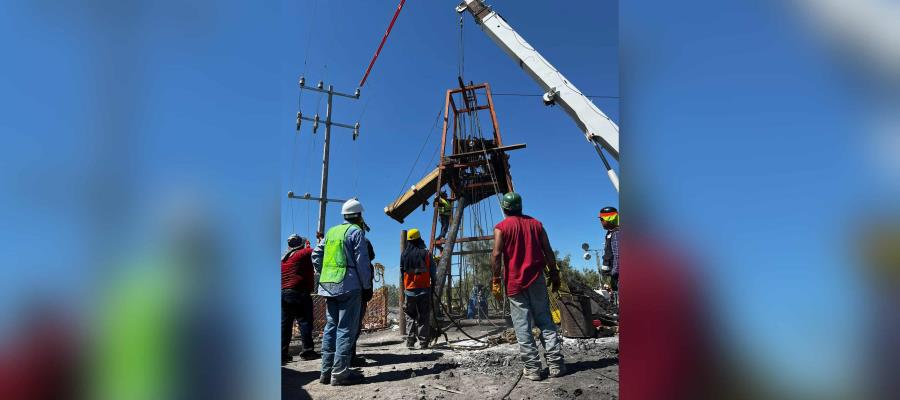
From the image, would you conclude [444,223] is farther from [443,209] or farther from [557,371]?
[557,371]

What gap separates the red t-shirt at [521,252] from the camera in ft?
11.4

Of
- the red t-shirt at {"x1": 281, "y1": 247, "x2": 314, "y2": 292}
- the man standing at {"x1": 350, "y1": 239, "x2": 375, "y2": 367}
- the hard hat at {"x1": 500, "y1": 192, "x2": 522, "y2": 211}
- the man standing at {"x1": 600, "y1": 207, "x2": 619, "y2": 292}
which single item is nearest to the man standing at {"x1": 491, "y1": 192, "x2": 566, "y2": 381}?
the hard hat at {"x1": 500, "y1": 192, "x2": 522, "y2": 211}

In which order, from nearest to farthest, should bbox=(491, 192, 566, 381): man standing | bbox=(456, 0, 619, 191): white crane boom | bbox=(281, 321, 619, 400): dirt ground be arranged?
bbox=(281, 321, 619, 400): dirt ground < bbox=(491, 192, 566, 381): man standing < bbox=(456, 0, 619, 191): white crane boom

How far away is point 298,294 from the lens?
4.64 m

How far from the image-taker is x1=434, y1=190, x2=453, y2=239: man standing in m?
8.12

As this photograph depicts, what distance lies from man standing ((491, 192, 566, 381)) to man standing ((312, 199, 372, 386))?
118cm

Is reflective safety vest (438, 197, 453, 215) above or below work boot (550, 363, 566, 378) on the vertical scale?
above

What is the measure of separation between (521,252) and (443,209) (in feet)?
16.0

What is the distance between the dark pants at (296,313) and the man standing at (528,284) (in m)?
2.33

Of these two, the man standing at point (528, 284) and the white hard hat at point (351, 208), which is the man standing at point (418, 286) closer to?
the white hard hat at point (351, 208)

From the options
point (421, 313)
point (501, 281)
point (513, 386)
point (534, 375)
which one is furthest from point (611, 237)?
point (513, 386)

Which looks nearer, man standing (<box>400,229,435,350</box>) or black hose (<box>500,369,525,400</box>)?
black hose (<box>500,369,525,400</box>)

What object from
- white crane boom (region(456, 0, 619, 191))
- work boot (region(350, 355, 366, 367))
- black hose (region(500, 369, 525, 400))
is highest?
white crane boom (region(456, 0, 619, 191))

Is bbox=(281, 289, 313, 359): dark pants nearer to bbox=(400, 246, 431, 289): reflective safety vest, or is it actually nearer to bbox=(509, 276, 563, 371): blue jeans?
bbox=(400, 246, 431, 289): reflective safety vest
